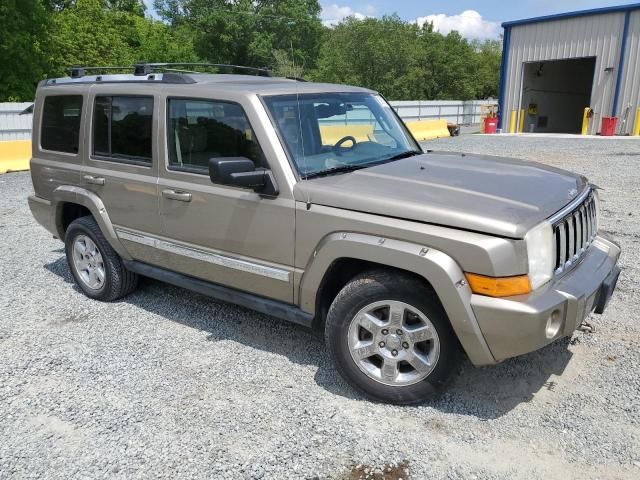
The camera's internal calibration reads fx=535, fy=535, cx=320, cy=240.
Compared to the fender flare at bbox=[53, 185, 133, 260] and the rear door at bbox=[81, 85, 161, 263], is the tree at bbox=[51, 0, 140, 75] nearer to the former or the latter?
the fender flare at bbox=[53, 185, 133, 260]

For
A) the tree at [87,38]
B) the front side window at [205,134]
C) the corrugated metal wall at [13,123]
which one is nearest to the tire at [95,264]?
the front side window at [205,134]

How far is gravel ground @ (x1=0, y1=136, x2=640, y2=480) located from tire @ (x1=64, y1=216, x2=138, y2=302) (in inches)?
7.3

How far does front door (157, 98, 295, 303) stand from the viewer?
3434mm

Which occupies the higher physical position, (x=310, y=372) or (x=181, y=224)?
(x=181, y=224)

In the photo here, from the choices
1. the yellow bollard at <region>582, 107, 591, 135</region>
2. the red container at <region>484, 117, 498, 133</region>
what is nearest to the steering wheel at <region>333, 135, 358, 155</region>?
the yellow bollard at <region>582, 107, 591, 135</region>

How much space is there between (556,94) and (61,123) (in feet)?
89.1

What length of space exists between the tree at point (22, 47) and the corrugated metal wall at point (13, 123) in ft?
46.8

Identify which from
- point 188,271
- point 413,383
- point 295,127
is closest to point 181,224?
point 188,271

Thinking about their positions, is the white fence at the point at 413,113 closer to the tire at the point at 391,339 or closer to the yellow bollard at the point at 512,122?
the yellow bollard at the point at 512,122

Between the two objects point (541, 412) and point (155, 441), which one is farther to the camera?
point (541, 412)

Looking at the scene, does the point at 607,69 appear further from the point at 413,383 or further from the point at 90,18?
the point at 90,18

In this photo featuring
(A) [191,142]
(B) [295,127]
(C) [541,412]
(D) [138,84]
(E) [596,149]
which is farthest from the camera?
(E) [596,149]

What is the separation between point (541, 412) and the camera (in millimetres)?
3094

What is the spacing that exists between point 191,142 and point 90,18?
121 ft
